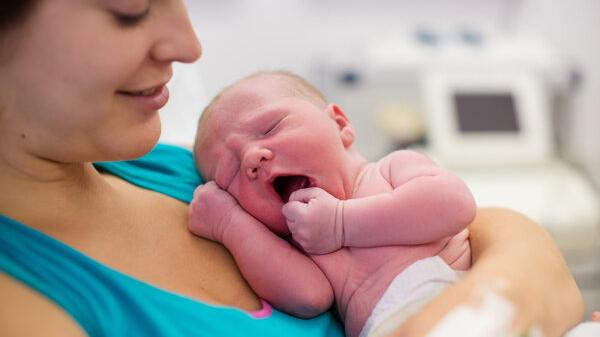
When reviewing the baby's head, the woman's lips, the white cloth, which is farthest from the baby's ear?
the woman's lips

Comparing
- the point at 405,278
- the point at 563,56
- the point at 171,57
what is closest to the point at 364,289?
the point at 405,278

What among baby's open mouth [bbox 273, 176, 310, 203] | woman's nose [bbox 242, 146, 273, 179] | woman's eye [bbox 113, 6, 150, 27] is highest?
woman's eye [bbox 113, 6, 150, 27]

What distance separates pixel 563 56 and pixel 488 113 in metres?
0.43

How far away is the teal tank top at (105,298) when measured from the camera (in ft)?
2.31

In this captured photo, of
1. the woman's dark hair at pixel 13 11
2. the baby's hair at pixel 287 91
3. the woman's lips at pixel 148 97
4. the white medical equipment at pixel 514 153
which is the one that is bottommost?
the white medical equipment at pixel 514 153

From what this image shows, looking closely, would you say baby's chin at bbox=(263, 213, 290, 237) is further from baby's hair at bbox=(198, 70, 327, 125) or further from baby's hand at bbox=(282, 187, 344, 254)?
baby's hair at bbox=(198, 70, 327, 125)

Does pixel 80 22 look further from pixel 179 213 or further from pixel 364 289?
pixel 364 289

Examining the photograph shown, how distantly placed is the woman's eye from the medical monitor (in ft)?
4.92

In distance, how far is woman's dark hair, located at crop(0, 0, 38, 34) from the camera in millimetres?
623

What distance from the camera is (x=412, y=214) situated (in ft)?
2.87

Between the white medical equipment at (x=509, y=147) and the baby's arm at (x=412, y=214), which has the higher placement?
the baby's arm at (x=412, y=214)

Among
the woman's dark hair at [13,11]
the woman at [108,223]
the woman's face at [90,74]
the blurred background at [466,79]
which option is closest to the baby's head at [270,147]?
the woman at [108,223]

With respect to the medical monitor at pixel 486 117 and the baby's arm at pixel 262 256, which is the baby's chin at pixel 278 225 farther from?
the medical monitor at pixel 486 117

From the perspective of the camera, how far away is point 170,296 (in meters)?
0.77
